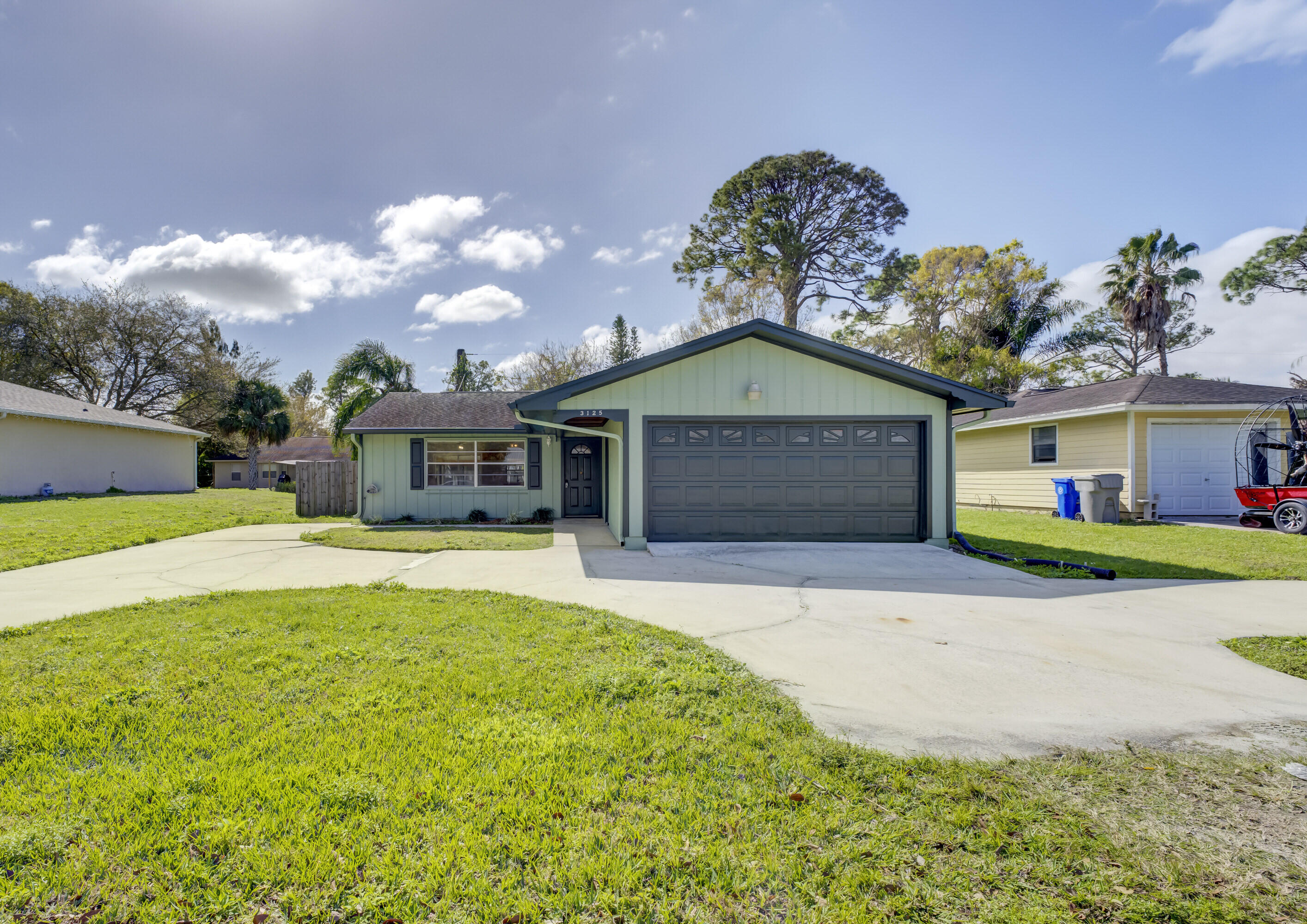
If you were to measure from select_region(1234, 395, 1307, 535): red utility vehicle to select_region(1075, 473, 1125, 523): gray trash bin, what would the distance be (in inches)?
73.9

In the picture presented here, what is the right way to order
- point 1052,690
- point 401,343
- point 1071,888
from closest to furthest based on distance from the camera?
point 1071,888, point 1052,690, point 401,343

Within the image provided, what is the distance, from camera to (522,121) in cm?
1248

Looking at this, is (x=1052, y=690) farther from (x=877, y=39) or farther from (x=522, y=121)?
(x=522, y=121)

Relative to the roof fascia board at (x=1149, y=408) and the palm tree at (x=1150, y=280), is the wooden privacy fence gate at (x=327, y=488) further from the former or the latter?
the palm tree at (x=1150, y=280)

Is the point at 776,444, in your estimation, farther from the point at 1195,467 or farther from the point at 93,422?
the point at 93,422

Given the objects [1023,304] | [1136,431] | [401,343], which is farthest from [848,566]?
[1023,304]

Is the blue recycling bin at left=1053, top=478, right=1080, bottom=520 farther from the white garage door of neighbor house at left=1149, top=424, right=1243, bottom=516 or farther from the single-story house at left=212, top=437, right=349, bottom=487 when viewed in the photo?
the single-story house at left=212, top=437, right=349, bottom=487

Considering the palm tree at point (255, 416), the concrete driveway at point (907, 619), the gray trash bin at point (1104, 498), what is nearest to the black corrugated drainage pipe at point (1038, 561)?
the concrete driveway at point (907, 619)

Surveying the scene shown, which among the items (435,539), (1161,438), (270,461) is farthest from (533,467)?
(270,461)

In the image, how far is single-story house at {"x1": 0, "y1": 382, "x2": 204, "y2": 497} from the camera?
16.9 metres

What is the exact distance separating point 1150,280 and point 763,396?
23084 mm

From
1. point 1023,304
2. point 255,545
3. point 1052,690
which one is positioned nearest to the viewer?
point 1052,690

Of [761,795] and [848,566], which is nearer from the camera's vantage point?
[761,795]

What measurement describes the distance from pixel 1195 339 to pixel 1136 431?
25.4 m
